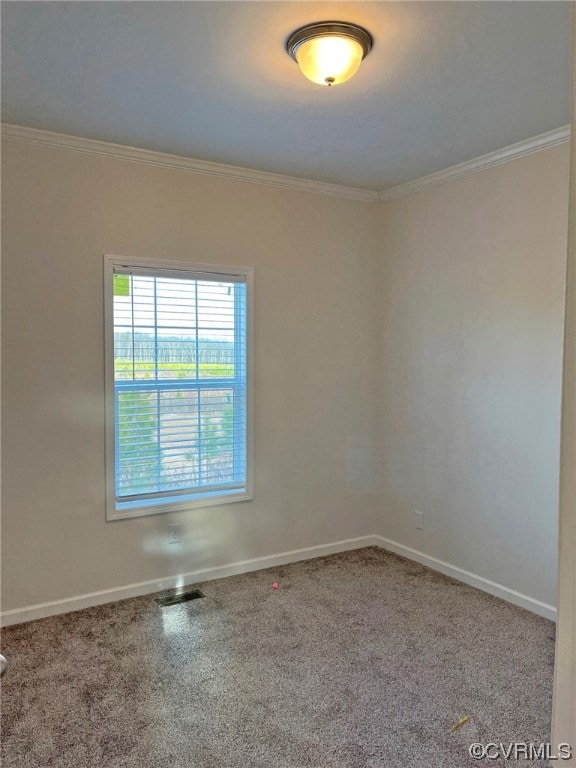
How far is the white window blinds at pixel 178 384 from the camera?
3.32 m

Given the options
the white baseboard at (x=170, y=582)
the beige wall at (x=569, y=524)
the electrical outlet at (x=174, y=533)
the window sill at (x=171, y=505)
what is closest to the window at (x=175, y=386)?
the window sill at (x=171, y=505)

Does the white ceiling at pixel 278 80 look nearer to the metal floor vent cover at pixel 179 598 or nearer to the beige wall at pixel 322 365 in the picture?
the beige wall at pixel 322 365

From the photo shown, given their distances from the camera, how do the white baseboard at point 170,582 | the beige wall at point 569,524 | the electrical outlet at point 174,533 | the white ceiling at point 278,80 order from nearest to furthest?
1. the beige wall at point 569,524
2. the white ceiling at point 278,80
3. the white baseboard at point 170,582
4. the electrical outlet at point 174,533

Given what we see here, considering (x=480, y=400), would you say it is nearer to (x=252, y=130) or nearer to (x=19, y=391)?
(x=252, y=130)

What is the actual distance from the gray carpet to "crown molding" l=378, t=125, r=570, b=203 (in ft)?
8.71

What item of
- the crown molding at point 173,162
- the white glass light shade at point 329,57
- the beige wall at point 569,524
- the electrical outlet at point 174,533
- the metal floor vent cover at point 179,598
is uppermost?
the crown molding at point 173,162

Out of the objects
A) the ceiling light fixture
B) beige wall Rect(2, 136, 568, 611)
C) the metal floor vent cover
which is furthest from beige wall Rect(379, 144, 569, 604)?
the metal floor vent cover

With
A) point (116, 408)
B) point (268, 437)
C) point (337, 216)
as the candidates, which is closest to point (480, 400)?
point (268, 437)

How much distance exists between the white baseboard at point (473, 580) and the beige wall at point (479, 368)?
0.04 m

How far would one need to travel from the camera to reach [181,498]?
3539mm

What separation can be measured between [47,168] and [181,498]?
210 centimetres

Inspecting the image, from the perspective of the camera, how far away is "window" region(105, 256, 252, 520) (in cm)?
330

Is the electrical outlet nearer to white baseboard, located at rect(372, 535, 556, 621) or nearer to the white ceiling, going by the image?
white baseboard, located at rect(372, 535, 556, 621)

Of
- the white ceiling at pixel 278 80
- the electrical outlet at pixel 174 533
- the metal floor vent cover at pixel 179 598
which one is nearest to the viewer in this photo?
the white ceiling at pixel 278 80
